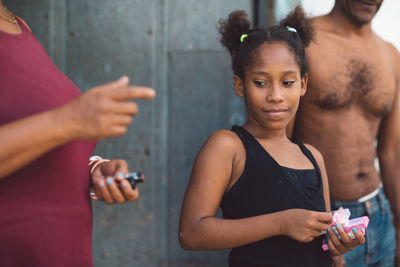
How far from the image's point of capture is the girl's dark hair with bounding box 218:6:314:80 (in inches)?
72.4

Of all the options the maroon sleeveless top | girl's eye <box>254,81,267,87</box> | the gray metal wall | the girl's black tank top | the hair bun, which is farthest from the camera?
the gray metal wall

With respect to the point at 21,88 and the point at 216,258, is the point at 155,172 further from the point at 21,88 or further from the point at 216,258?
the point at 21,88

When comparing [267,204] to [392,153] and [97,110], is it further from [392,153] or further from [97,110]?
[392,153]

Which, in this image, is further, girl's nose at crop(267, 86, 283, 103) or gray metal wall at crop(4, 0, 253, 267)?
gray metal wall at crop(4, 0, 253, 267)

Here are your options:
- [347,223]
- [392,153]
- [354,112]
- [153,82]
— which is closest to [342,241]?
[347,223]

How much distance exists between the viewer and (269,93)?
5.73ft

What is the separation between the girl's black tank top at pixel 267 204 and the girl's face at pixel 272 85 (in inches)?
6.9

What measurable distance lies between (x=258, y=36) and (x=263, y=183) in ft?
2.29

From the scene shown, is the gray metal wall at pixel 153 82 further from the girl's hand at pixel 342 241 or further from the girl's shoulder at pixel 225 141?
the girl's hand at pixel 342 241

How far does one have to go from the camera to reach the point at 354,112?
2410mm

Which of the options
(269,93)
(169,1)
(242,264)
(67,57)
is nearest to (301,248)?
(242,264)

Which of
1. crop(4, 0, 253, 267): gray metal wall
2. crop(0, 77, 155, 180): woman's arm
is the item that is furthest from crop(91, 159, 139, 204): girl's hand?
crop(4, 0, 253, 267): gray metal wall

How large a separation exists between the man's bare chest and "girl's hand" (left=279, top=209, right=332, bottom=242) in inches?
38.6

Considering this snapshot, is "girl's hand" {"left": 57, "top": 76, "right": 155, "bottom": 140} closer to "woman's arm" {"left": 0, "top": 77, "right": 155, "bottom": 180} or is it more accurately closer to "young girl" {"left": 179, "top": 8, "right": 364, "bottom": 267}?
"woman's arm" {"left": 0, "top": 77, "right": 155, "bottom": 180}
